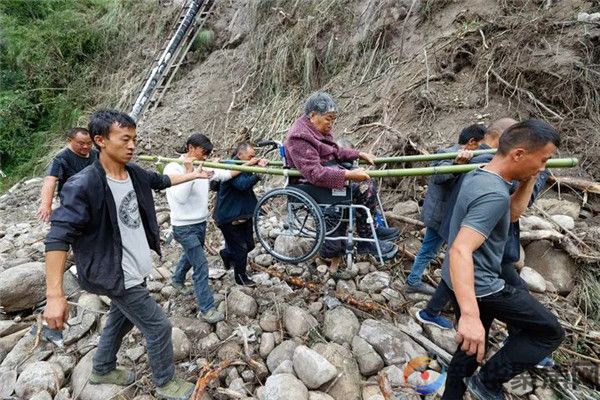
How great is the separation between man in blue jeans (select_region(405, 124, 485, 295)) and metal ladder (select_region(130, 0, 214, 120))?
8002 mm

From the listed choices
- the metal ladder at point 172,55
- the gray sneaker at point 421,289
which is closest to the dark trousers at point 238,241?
the gray sneaker at point 421,289

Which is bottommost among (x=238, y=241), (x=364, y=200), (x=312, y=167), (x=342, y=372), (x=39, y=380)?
(x=39, y=380)

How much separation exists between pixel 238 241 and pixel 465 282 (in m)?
2.14

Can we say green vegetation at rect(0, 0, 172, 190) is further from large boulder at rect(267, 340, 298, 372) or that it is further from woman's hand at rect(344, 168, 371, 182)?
large boulder at rect(267, 340, 298, 372)

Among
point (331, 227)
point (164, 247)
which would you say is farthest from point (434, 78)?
point (164, 247)

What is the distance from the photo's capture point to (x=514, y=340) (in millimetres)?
2096

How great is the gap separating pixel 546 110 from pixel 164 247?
18.4 feet

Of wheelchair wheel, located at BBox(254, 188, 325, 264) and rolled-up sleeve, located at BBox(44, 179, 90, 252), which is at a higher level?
rolled-up sleeve, located at BBox(44, 179, 90, 252)

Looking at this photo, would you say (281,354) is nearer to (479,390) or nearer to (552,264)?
(479,390)

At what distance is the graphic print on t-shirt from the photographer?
218cm

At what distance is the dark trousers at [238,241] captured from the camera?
3.30 m

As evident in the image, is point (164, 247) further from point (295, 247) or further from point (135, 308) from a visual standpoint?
point (135, 308)

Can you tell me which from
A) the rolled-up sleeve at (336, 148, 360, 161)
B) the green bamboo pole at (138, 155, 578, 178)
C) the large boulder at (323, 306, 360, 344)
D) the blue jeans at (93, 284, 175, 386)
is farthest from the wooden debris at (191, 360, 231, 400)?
the rolled-up sleeve at (336, 148, 360, 161)

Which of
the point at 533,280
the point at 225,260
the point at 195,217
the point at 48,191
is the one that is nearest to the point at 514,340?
the point at 533,280
